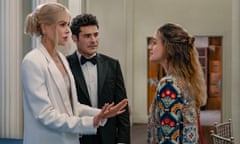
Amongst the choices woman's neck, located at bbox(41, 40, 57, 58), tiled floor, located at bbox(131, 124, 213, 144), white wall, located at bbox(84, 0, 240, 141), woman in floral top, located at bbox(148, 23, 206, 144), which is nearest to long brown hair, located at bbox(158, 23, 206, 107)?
woman in floral top, located at bbox(148, 23, 206, 144)

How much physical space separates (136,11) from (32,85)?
28.4 ft

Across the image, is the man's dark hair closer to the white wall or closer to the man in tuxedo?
the man in tuxedo

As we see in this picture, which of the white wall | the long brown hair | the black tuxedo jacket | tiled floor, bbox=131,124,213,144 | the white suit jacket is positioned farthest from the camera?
the white wall

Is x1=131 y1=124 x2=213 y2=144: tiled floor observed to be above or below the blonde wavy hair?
below

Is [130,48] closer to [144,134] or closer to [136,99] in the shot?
[136,99]

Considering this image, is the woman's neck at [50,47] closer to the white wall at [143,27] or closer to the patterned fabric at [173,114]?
the patterned fabric at [173,114]

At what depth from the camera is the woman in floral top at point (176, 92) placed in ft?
5.86

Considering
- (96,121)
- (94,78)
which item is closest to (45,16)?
(96,121)

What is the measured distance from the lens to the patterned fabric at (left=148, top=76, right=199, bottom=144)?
178cm

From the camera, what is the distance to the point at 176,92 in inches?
70.6

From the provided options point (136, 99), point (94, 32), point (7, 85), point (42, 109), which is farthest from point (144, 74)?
point (42, 109)

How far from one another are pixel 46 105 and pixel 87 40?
73cm

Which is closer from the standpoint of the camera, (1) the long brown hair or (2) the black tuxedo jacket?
(1) the long brown hair

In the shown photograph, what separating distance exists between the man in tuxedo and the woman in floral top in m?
0.54
